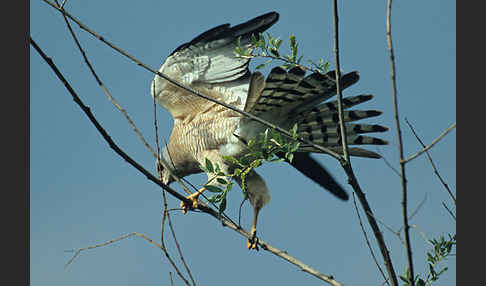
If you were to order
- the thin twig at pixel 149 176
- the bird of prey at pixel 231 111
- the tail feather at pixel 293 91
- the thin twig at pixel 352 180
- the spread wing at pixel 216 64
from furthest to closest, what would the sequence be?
the spread wing at pixel 216 64, the bird of prey at pixel 231 111, the tail feather at pixel 293 91, the thin twig at pixel 149 176, the thin twig at pixel 352 180

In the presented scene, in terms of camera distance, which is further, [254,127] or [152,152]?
[254,127]

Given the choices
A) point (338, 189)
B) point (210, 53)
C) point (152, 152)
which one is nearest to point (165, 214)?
point (152, 152)

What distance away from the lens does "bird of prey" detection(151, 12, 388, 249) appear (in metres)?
3.40

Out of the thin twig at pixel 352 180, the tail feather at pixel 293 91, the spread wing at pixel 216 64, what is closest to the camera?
the thin twig at pixel 352 180

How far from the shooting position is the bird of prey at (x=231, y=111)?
11.2 feet

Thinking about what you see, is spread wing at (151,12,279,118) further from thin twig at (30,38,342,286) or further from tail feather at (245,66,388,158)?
thin twig at (30,38,342,286)

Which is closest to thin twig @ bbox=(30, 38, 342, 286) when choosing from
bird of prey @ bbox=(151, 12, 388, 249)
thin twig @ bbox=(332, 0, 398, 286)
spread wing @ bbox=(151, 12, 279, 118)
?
thin twig @ bbox=(332, 0, 398, 286)

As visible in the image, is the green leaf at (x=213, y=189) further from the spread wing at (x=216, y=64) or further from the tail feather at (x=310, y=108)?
the spread wing at (x=216, y=64)

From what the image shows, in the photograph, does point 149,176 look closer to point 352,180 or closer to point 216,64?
point 352,180

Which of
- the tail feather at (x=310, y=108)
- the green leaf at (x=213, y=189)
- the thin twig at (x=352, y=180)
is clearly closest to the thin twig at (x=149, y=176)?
the green leaf at (x=213, y=189)

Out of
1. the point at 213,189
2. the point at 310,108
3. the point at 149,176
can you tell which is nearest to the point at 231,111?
the point at 310,108

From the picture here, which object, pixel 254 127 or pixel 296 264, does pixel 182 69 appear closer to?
pixel 254 127

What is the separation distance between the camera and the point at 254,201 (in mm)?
3848

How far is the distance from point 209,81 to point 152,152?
4.99ft
